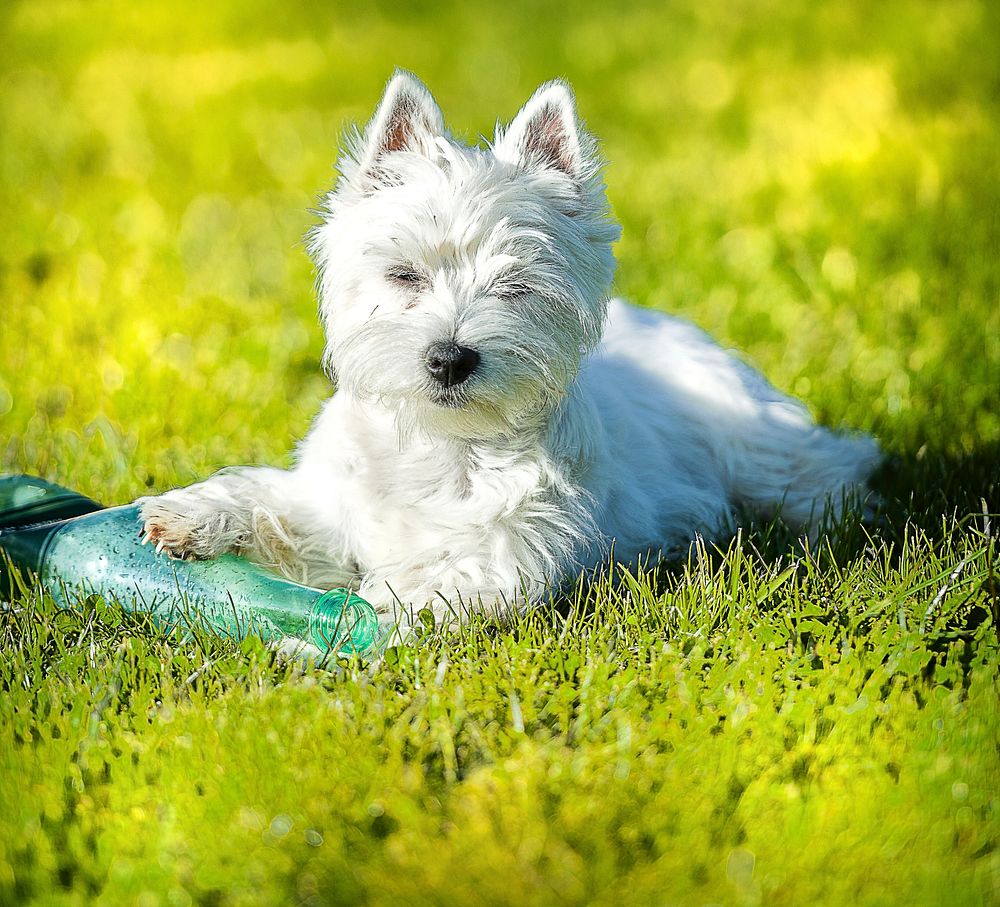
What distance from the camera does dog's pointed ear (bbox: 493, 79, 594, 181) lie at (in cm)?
350

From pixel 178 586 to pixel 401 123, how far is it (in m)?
1.53

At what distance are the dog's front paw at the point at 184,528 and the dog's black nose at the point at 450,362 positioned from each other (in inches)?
35.2

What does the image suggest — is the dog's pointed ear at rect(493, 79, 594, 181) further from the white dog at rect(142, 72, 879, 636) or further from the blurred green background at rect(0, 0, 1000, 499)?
the blurred green background at rect(0, 0, 1000, 499)

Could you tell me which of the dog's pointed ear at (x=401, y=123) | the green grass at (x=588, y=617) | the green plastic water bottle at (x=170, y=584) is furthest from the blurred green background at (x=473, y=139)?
the dog's pointed ear at (x=401, y=123)

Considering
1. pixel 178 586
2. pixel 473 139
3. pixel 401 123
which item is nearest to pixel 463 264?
pixel 401 123

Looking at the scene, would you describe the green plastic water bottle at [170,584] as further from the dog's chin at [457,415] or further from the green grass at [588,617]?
the dog's chin at [457,415]

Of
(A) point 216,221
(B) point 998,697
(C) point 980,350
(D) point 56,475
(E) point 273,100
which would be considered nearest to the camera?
(B) point 998,697

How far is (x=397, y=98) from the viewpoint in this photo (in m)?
3.47

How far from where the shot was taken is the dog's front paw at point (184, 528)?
352 centimetres

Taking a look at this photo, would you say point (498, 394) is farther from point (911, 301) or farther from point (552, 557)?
point (911, 301)

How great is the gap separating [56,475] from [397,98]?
212cm

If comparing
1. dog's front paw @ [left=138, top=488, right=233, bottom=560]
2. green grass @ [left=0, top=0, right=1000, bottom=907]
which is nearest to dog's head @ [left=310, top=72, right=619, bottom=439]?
dog's front paw @ [left=138, top=488, right=233, bottom=560]

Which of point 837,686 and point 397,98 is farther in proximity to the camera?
point 397,98

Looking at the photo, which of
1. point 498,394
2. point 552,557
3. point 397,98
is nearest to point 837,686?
point 552,557
